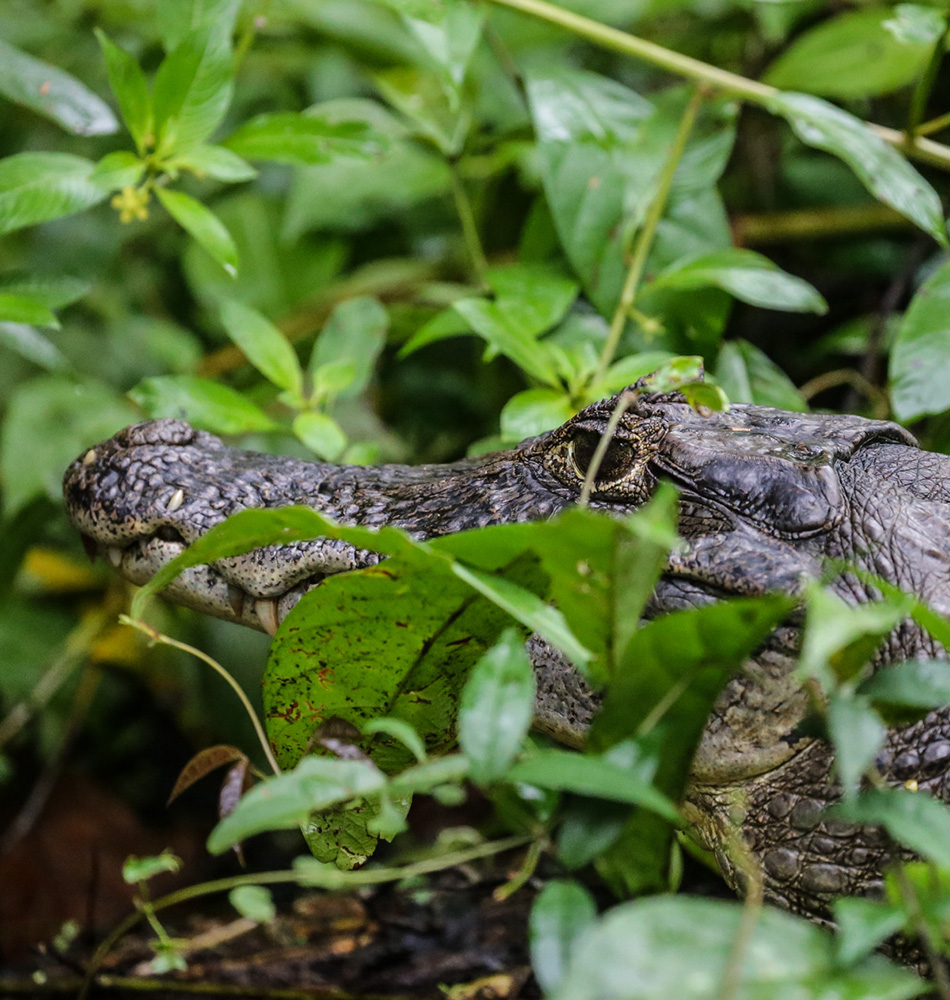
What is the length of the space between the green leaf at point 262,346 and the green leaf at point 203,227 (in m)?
0.24

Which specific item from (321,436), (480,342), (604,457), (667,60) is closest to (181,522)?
(321,436)

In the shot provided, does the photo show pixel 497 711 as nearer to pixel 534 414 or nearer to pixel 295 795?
pixel 295 795

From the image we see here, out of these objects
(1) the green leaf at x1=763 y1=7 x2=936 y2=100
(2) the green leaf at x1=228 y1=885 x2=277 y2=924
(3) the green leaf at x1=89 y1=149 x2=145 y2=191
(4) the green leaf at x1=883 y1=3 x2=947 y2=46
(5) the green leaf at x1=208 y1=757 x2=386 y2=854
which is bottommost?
(2) the green leaf at x1=228 y1=885 x2=277 y2=924

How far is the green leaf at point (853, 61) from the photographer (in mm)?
2738

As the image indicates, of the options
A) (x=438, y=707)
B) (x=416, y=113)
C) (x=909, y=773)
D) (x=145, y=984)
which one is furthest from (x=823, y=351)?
(x=145, y=984)

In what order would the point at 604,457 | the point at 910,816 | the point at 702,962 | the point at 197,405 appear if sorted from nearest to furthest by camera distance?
1. the point at 702,962
2. the point at 910,816
3. the point at 604,457
4. the point at 197,405

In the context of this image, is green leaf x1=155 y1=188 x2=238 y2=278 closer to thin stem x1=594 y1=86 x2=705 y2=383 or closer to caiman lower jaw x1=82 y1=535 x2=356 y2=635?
caiman lower jaw x1=82 y1=535 x2=356 y2=635

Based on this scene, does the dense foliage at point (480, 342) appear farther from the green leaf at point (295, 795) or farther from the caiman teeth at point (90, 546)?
the caiman teeth at point (90, 546)

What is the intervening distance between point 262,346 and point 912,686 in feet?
4.72

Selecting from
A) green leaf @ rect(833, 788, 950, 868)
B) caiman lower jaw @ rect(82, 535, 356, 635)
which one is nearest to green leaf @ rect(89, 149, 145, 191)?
caiman lower jaw @ rect(82, 535, 356, 635)

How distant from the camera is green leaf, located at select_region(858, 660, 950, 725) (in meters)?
0.95

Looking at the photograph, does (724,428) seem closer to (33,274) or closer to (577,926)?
(577,926)

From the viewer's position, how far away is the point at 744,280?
204 centimetres

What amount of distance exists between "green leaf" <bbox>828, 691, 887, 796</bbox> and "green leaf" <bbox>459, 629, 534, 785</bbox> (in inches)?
10.9
